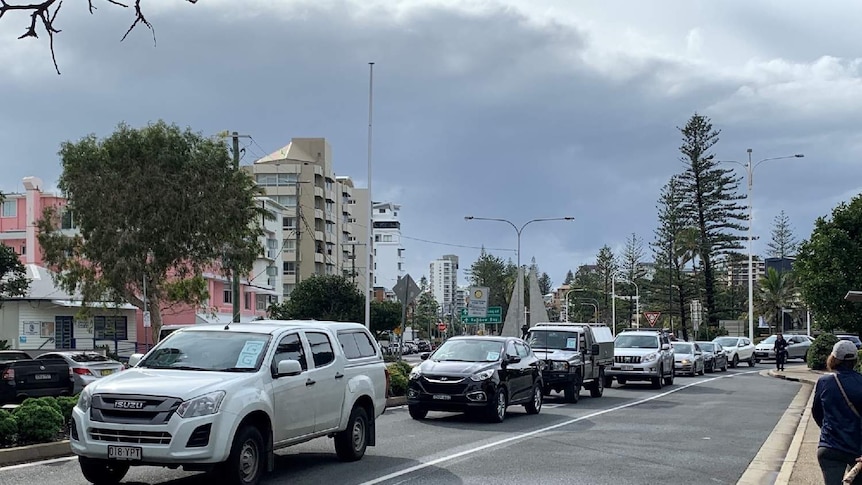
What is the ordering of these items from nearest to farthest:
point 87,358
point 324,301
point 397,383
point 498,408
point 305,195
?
1. point 498,408
2. point 397,383
3. point 87,358
4. point 324,301
5. point 305,195

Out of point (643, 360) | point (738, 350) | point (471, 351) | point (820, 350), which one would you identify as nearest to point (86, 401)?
point (471, 351)

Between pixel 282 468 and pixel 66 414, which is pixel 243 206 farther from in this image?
pixel 282 468

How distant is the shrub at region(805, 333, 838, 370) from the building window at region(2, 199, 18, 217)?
5468 cm

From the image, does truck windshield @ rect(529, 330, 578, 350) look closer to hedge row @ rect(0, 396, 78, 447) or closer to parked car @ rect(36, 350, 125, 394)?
parked car @ rect(36, 350, 125, 394)

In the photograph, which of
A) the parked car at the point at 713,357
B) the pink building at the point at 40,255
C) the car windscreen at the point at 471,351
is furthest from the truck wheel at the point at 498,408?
the pink building at the point at 40,255

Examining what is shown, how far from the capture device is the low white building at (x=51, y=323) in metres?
51.6

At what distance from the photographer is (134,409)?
30.6 feet

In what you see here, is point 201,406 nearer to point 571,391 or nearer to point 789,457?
point 789,457

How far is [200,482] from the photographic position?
10.7 m

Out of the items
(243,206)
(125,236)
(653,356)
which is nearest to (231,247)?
(243,206)

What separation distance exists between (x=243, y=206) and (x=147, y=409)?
30416 mm

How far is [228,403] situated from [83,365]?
1651 cm

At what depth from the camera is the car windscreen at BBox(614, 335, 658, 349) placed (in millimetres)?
32438

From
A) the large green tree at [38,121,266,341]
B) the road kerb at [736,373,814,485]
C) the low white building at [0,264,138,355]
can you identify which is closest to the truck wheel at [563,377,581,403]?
the road kerb at [736,373,814,485]
